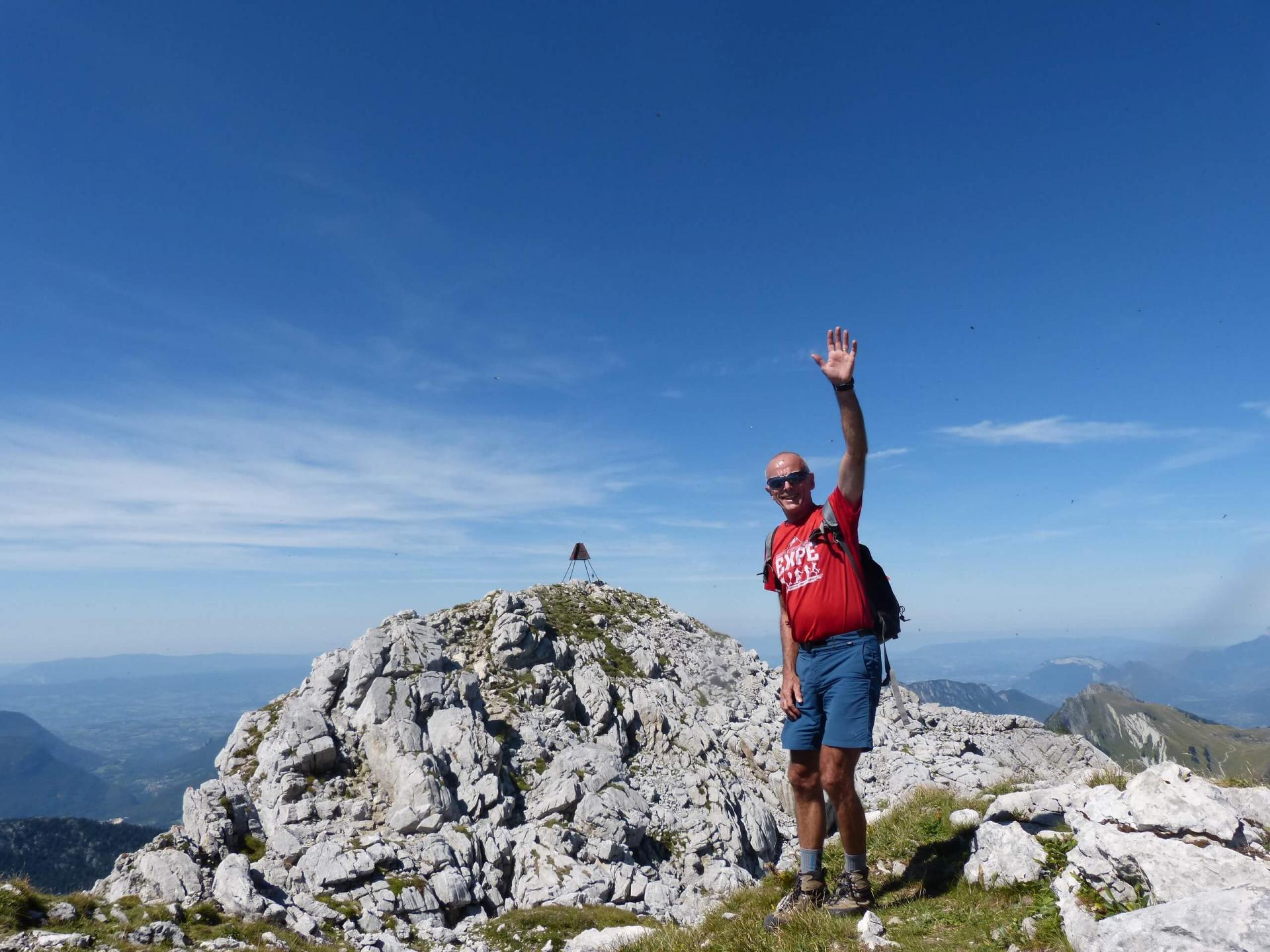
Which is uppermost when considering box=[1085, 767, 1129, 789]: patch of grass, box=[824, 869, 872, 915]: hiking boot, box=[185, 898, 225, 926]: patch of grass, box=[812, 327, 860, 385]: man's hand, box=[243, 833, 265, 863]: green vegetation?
box=[812, 327, 860, 385]: man's hand

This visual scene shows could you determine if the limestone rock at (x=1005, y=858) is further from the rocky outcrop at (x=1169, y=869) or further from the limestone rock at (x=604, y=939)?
→ the limestone rock at (x=604, y=939)

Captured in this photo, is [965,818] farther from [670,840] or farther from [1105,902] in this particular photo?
[670,840]

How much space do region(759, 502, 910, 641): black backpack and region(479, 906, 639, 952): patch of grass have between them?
1868cm

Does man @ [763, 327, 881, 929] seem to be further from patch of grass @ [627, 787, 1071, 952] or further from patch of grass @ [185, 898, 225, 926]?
patch of grass @ [185, 898, 225, 926]

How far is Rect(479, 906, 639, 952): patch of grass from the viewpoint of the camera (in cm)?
2139

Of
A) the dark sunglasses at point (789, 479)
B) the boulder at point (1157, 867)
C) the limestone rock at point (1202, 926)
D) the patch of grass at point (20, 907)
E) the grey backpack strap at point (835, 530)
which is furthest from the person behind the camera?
the patch of grass at point (20, 907)

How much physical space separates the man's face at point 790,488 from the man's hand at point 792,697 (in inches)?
83.9

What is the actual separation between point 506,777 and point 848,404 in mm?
34297

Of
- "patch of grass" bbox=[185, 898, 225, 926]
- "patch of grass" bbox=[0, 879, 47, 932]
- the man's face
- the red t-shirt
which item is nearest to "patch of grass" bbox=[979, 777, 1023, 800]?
the red t-shirt

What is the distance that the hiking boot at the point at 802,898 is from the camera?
23.9 feet

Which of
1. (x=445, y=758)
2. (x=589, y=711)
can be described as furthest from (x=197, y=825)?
(x=589, y=711)

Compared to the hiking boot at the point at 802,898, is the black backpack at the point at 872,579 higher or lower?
higher

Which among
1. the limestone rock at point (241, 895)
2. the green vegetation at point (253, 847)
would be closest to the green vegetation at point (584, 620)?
the green vegetation at point (253, 847)

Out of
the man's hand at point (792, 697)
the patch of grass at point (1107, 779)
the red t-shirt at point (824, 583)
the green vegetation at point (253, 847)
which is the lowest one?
the green vegetation at point (253, 847)
